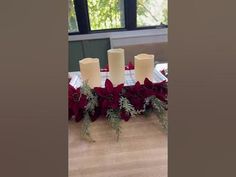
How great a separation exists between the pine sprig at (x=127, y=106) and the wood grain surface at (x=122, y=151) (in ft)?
0.10

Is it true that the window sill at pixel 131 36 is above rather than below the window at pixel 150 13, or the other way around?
below

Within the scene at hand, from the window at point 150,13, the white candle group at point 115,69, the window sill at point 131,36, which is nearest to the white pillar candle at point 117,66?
the white candle group at point 115,69

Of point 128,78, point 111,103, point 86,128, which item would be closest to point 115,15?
point 128,78

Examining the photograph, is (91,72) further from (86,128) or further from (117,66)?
(86,128)

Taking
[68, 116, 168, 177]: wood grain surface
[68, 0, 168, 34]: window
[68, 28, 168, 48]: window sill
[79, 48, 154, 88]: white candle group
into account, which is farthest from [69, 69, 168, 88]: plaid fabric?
[68, 0, 168, 34]: window

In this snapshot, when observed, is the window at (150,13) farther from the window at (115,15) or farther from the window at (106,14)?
the window at (106,14)

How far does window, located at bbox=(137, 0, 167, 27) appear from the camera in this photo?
317 centimetres

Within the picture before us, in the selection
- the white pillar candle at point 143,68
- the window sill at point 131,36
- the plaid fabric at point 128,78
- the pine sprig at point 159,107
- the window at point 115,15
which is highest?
the window at point 115,15

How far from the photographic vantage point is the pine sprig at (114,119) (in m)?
0.92

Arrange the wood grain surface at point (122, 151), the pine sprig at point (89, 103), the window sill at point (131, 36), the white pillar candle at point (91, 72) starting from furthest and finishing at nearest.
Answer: the window sill at point (131, 36), the white pillar candle at point (91, 72), the pine sprig at point (89, 103), the wood grain surface at point (122, 151)

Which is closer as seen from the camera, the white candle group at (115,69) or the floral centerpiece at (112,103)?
the floral centerpiece at (112,103)

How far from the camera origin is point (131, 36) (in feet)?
10.5
